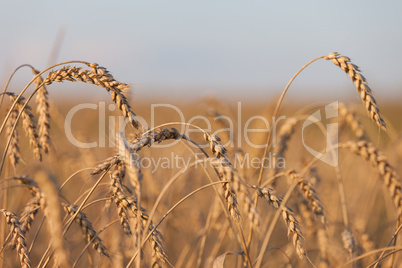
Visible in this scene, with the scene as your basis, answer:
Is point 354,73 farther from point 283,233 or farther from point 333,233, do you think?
point 283,233

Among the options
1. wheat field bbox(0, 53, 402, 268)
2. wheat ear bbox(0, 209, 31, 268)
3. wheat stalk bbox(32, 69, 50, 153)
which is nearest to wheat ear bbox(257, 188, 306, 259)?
wheat field bbox(0, 53, 402, 268)

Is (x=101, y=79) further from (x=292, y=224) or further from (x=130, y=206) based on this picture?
(x=292, y=224)

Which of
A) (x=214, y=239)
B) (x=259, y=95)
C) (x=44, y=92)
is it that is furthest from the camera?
(x=259, y=95)

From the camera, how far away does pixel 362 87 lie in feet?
5.97

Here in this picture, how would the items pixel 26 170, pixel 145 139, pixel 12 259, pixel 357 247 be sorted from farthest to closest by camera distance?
pixel 12 259 → pixel 26 170 → pixel 357 247 → pixel 145 139

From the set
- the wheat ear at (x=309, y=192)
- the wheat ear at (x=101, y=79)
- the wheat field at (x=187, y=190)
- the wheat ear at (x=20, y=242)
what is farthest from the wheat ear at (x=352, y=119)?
the wheat ear at (x=20, y=242)

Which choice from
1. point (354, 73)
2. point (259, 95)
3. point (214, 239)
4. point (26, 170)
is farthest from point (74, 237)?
point (259, 95)

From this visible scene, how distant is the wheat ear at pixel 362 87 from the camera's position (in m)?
1.77

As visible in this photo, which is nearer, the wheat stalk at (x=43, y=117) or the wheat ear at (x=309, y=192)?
the wheat ear at (x=309, y=192)

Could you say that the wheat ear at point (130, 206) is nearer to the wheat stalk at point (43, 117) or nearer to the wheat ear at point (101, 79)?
the wheat ear at point (101, 79)

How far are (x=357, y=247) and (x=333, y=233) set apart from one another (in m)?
1.25

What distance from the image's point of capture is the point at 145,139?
1.58 metres

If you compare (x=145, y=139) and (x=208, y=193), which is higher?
(x=145, y=139)

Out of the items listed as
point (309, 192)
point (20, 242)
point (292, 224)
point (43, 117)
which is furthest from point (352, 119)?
point (20, 242)
